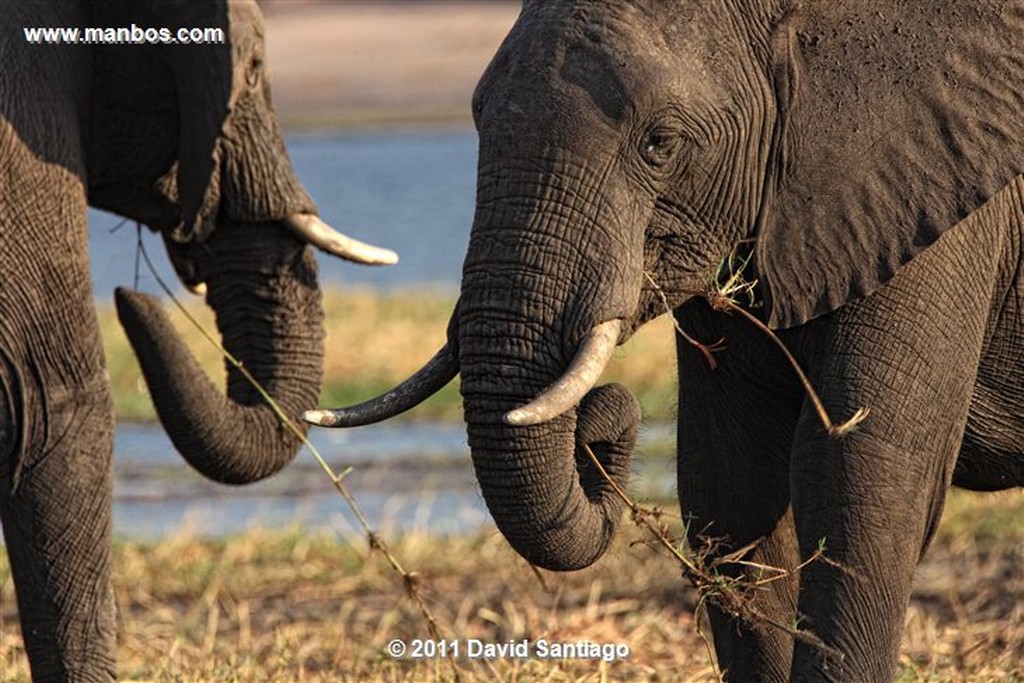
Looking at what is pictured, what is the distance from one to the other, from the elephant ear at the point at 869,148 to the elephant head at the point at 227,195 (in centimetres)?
225

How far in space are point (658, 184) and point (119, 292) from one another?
229cm

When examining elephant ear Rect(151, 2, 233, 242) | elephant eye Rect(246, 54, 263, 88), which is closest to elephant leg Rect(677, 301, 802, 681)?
elephant ear Rect(151, 2, 233, 242)

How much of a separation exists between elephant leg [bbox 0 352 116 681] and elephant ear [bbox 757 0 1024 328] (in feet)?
7.38

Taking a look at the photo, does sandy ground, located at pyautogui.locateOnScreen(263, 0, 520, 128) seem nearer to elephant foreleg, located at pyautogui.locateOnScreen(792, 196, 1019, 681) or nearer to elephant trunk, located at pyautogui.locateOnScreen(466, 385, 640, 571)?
elephant foreleg, located at pyautogui.locateOnScreen(792, 196, 1019, 681)

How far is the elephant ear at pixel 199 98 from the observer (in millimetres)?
6676

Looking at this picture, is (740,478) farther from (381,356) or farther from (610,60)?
(381,356)

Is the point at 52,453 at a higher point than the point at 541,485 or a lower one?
higher

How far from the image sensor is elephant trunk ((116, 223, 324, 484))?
6.57m

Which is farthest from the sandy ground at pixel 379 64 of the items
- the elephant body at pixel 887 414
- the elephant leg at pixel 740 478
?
the elephant body at pixel 887 414

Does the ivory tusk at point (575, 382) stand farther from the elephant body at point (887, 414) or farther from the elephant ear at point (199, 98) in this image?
the elephant ear at point (199, 98)

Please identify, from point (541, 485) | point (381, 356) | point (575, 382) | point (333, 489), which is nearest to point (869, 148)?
point (575, 382)

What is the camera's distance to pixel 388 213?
1403 inches

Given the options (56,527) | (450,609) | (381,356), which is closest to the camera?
(56,527)

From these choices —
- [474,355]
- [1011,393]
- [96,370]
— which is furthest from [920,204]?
[96,370]
